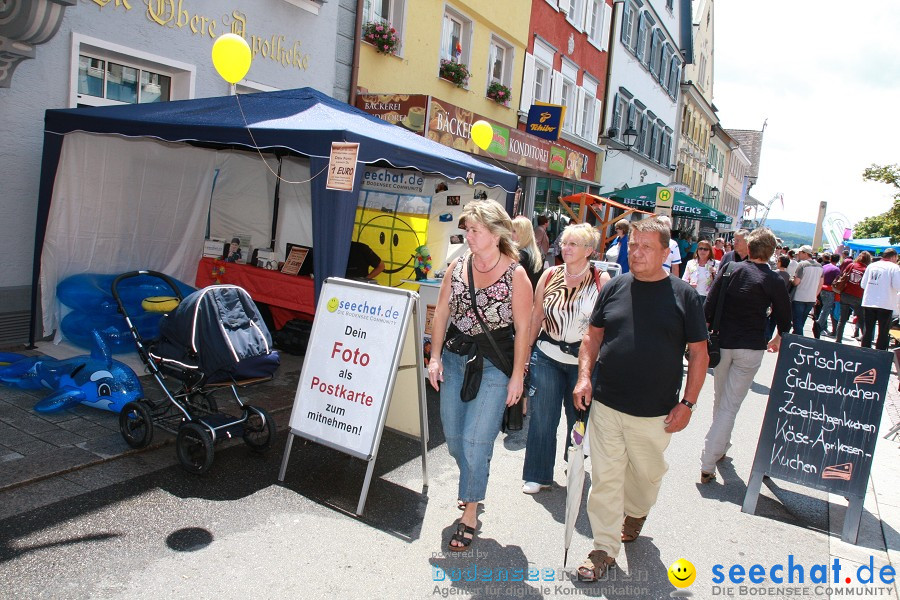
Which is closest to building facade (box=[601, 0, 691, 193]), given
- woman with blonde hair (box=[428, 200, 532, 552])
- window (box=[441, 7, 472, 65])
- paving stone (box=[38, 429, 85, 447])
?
window (box=[441, 7, 472, 65])

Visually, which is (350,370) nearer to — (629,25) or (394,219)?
(394,219)

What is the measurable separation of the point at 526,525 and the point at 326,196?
2.85m

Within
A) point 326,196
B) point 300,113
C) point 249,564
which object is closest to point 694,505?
point 249,564

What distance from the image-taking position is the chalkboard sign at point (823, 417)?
167 inches

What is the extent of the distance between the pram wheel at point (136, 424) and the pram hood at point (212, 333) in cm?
39

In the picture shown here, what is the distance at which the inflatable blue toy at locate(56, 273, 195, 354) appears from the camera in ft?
21.4

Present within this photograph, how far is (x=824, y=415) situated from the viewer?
436 centimetres

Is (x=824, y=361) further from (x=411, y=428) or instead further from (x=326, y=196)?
(x=326, y=196)

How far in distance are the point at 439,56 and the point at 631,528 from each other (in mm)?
11004

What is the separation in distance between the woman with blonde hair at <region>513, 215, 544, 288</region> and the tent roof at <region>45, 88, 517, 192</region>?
3.78ft

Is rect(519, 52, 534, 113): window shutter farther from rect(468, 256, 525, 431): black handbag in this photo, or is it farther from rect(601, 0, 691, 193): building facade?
rect(468, 256, 525, 431): black handbag

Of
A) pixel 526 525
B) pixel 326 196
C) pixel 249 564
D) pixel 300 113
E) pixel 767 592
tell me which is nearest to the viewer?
pixel 249 564

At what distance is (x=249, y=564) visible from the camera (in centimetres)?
335

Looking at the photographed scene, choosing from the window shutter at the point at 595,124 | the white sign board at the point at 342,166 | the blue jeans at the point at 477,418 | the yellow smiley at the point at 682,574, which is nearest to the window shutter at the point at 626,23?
the window shutter at the point at 595,124
